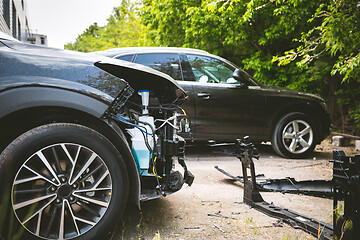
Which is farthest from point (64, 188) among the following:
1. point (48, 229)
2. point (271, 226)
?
point (271, 226)

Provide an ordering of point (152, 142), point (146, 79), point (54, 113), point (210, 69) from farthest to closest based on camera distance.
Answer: point (210, 69), point (146, 79), point (152, 142), point (54, 113)

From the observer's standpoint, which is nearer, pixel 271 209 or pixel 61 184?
pixel 61 184

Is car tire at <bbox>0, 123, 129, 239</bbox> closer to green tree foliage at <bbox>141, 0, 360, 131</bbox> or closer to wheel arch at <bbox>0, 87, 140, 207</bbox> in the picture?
wheel arch at <bbox>0, 87, 140, 207</bbox>

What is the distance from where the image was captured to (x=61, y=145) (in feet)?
6.89

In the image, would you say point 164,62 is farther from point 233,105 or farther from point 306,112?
point 306,112

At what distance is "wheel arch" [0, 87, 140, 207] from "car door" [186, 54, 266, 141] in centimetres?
347

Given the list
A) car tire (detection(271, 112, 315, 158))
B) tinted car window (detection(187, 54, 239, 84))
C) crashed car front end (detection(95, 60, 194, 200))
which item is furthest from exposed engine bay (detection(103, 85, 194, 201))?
car tire (detection(271, 112, 315, 158))

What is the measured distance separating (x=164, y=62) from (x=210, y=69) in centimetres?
92

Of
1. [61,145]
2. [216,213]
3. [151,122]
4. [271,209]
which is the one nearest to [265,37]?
[271,209]

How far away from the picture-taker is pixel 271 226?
8.91 ft

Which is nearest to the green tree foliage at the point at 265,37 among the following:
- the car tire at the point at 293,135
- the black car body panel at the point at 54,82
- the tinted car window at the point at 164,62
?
the car tire at the point at 293,135

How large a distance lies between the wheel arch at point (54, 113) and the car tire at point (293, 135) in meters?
4.45

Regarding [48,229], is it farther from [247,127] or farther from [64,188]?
[247,127]

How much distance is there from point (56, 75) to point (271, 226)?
2.15 metres
